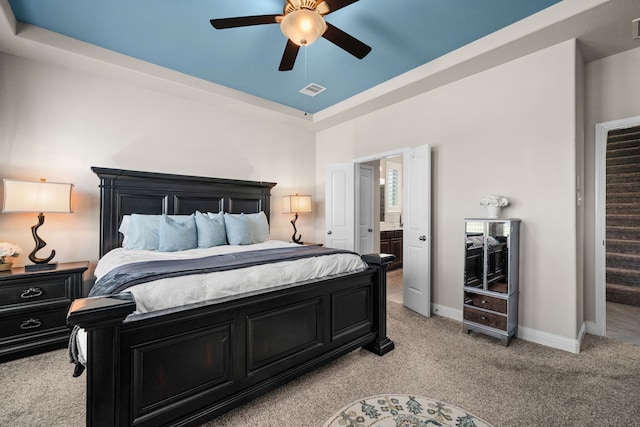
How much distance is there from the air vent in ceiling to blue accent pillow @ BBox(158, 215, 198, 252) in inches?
92.5

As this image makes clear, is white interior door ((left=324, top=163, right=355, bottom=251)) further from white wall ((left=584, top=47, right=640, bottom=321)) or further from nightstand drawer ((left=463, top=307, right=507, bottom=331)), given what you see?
Answer: white wall ((left=584, top=47, right=640, bottom=321))

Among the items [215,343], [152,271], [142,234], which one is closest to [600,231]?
[215,343]

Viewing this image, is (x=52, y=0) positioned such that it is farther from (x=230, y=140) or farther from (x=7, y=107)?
(x=230, y=140)

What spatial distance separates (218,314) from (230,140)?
10.7 ft

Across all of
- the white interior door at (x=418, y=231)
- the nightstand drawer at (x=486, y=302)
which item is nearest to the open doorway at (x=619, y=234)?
the nightstand drawer at (x=486, y=302)

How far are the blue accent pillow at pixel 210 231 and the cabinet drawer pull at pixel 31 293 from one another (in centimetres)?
136

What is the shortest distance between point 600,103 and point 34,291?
18.5 feet

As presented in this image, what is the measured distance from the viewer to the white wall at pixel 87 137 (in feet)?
9.41

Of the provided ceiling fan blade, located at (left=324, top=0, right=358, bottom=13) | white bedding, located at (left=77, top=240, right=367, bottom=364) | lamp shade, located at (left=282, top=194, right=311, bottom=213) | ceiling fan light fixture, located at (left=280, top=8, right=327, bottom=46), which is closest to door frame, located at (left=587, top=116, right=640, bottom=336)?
white bedding, located at (left=77, top=240, right=367, bottom=364)

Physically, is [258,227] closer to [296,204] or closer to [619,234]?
[296,204]

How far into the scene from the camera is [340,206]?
4.65m

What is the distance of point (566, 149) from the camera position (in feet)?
8.58

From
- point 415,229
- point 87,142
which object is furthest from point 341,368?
point 87,142

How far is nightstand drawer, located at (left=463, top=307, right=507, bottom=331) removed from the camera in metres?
2.71
